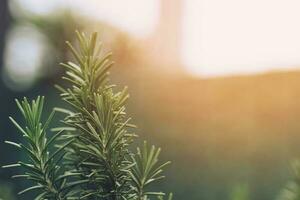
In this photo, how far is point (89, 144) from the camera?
38cm

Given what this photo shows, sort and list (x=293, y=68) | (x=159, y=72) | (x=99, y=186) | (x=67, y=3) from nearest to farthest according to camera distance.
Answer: (x=99, y=186) < (x=293, y=68) < (x=159, y=72) < (x=67, y=3)

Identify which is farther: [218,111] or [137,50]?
[137,50]

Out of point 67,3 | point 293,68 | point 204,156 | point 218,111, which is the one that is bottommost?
point 204,156

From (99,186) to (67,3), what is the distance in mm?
2353

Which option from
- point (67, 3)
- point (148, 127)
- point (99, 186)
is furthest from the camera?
point (67, 3)

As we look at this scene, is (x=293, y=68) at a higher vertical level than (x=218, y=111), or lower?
higher

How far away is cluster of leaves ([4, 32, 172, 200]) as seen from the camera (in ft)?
1.22

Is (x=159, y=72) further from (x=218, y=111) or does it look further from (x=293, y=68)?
(x=293, y=68)

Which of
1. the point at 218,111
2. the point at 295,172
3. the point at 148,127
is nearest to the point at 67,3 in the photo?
the point at 148,127

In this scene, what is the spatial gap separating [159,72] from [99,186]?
2.12 m

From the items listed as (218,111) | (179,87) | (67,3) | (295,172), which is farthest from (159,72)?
(295,172)

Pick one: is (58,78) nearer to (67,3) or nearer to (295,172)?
(67,3)

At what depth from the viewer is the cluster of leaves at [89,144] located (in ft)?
1.22

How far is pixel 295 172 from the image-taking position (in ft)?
1.42
